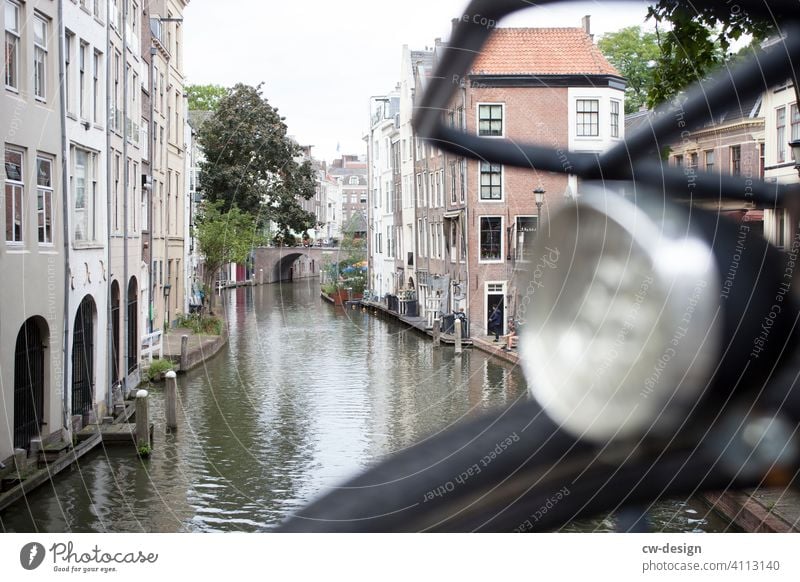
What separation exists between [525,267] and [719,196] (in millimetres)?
510

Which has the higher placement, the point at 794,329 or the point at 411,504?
the point at 794,329

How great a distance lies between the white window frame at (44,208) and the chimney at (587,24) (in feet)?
7.08

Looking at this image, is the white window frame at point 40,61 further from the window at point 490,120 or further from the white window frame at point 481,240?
the window at point 490,120

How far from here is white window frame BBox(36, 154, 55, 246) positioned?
365 cm

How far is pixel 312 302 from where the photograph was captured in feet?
13.0

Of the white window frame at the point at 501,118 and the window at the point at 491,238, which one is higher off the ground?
the white window frame at the point at 501,118

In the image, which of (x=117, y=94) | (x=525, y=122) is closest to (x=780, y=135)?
(x=525, y=122)

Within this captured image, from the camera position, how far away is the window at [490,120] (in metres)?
2.09

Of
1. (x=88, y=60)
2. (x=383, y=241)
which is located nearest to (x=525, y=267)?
(x=383, y=241)

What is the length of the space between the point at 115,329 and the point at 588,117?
3.13m

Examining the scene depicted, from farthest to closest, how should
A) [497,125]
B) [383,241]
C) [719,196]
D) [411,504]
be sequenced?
[383,241] < [411,504] < [497,125] < [719,196]

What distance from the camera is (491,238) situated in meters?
2.56
